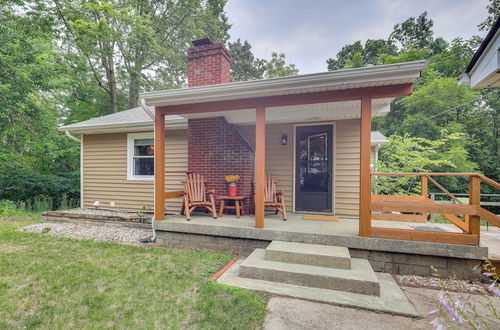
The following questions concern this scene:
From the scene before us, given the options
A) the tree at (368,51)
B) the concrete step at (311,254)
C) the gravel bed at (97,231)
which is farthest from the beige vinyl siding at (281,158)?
the tree at (368,51)

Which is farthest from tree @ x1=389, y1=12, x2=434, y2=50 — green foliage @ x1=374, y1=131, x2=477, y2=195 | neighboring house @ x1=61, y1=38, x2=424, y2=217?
neighboring house @ x1=61, y1=38, x2=424, y2=217

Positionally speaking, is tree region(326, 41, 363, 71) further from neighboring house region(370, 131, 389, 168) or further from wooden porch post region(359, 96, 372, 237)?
wooden porch post region(359, 96, 372, 237)

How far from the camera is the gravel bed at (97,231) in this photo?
15.2ft

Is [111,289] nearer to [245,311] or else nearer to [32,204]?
[245,311]

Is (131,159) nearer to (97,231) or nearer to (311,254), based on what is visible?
(97,231)

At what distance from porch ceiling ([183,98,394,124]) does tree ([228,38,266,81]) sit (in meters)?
15.2

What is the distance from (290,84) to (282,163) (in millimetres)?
2371

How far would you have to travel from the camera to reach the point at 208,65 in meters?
5.26

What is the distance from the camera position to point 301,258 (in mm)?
2994

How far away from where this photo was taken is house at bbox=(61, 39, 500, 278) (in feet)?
9.97

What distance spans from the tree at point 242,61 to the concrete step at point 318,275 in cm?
1826

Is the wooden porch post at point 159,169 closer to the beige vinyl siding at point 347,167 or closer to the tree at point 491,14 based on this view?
the beige vinyl siding at point 347,167

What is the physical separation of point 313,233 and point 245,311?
1581 mm

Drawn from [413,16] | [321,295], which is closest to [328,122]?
[321,295]
